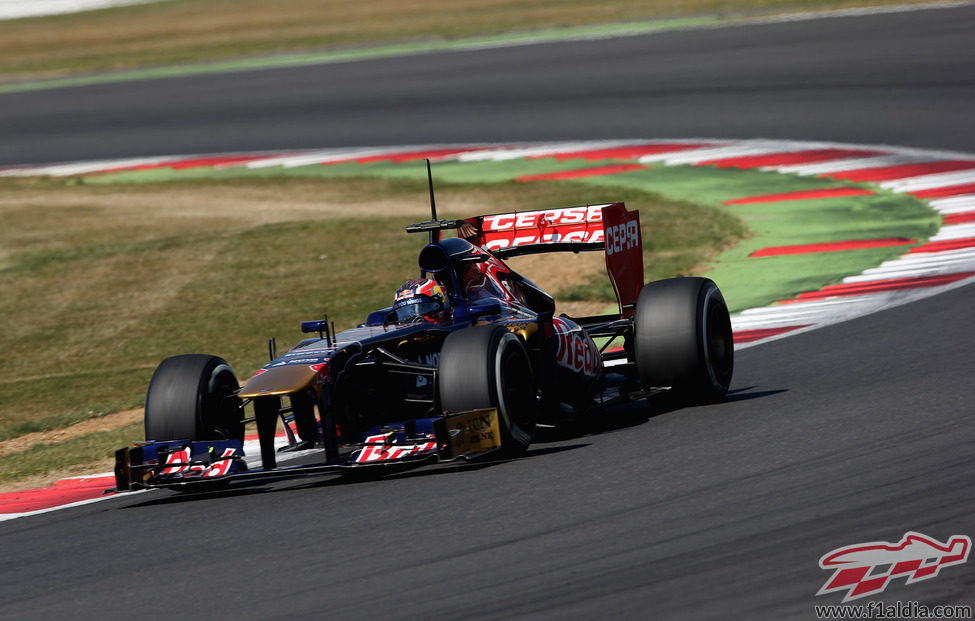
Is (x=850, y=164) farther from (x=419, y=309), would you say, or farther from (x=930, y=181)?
(x=419, y=309)

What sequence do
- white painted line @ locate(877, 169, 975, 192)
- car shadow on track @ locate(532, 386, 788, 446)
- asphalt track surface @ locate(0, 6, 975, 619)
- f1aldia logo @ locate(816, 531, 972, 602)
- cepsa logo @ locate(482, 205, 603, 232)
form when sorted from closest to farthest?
f1aldia logo @ locate(816, 531, 972, 602) → asphalt track surface @ locate(0, 6, 975, 619) → car shadow on track @ locate(532, 386, 788, 446) → cepsa logo @ locate(482, 205, 603, 232) → white painted line @ locate(877, 169, 975, 192)

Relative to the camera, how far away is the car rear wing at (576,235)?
33.6 ft

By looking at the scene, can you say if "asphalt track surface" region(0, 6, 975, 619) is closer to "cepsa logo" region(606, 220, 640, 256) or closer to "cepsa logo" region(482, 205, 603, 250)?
"cepsa logo" region(606, 220, 640, 256)

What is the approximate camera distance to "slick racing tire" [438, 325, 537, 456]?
8.09 m

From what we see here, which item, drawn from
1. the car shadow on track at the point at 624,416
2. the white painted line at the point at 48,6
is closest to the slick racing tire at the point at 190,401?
the car shadow on track at the point at 624,416

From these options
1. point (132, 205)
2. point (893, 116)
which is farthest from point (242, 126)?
point (893, 116)

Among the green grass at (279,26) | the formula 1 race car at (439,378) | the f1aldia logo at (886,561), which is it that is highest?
the green grass at (279,26)

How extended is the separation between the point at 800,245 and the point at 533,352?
731 cm

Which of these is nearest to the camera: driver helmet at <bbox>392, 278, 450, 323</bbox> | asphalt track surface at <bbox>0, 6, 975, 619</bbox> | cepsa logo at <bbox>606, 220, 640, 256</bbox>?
asphalt track surface at <bbox>0, 6, 975, 619</bbox>

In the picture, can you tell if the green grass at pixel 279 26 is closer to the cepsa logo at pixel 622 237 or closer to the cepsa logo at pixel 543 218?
the cepsa logo at pixel 622 237

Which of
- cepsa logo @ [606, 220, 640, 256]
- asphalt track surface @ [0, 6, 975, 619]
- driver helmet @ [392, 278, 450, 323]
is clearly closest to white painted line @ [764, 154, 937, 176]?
asphalt track surface @ [0, 6, 975, 619]

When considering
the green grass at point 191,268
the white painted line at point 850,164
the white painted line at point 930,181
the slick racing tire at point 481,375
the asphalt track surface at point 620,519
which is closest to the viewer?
the asphalt track surface at point 620,519

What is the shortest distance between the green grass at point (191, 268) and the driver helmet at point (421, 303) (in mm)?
2845

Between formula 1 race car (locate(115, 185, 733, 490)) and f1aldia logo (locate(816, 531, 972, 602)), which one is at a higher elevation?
formula 1 race car (locate(115, 185, 733, 490))
